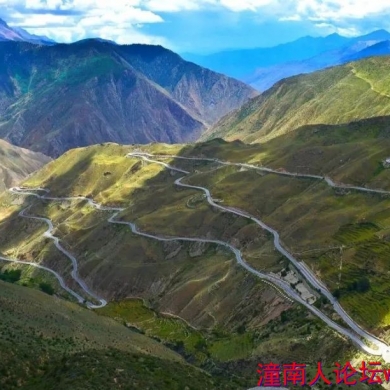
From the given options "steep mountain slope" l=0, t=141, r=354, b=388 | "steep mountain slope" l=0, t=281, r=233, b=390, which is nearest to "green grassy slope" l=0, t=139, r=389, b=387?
"steep mountain slope" l=0, t=141, r=354, b=388

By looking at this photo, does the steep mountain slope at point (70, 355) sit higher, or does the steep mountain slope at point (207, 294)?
the steep mountain slope at point (70, 355)

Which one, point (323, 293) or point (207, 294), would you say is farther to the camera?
point (207, 294)

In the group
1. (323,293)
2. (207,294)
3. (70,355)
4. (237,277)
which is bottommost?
(207,294)

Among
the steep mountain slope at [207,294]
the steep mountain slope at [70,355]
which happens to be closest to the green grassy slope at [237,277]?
the steep mountain slope at [207,294]

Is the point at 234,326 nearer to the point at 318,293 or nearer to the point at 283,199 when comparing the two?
the point at 318,293

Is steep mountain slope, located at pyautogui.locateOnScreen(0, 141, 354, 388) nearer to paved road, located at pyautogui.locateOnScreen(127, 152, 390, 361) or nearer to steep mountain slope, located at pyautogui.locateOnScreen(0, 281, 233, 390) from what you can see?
paved road, located at pyautogui.locateOnScreen(127, 152, 390, 361)

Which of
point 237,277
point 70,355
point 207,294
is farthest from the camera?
point 237,277

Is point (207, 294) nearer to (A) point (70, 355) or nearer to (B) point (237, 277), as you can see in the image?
(B) point (237, 277)

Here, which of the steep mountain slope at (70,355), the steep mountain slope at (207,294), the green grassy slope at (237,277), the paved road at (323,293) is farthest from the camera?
the green grassy slope at (237,277)

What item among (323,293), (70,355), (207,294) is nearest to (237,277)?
(207,294)

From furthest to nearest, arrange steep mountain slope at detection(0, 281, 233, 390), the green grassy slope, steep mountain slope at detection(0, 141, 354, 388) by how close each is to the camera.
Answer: the green grassy slope
steep mountain slope at detection(0, 141, 354, 388)
steep mountain slope at detection(0, 281, 233, 390)

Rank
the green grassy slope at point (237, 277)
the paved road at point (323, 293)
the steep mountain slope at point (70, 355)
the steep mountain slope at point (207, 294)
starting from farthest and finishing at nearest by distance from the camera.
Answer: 1. the green grassy slope at point (237, 277)
2. the steep mountain slope at point (207, 294)
3. the paved road at point (323, 293)
4. the steep mountain slope at point (70, 355)

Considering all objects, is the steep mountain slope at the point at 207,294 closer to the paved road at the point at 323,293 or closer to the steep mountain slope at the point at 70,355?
the paved road at the point at 323,293
